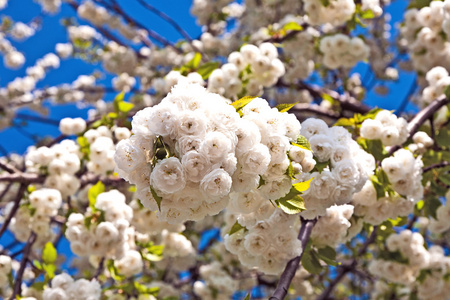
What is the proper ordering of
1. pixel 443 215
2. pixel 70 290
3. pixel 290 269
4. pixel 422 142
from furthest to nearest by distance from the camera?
pixel 443 215 < pixel 422 142 < pixel 70 290 < pixel 290 269

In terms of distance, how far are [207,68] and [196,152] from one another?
95.3 inches

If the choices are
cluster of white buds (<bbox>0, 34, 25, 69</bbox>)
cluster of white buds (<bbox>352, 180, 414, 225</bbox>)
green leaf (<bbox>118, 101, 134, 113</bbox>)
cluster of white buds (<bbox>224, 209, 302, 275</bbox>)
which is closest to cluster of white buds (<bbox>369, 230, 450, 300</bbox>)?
cluster of white buds (<bbox>352, 180, 414, 225</bbox>)

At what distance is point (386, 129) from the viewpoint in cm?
232

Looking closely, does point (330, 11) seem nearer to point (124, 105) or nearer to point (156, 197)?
point (124, 105)

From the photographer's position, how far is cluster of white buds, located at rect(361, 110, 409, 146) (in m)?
2.32

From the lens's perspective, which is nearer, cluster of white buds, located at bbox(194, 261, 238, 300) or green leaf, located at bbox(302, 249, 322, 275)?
green leaf, located at bbox(302, 249, 322, 275)

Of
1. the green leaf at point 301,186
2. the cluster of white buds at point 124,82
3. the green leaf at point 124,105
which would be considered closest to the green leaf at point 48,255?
the green leaf at point 124,105

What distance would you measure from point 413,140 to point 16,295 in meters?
2.84

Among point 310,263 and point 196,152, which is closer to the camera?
point 196,152

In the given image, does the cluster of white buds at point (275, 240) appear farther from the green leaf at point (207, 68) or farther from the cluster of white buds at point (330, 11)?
the cluster of white buds at point (330, 11)

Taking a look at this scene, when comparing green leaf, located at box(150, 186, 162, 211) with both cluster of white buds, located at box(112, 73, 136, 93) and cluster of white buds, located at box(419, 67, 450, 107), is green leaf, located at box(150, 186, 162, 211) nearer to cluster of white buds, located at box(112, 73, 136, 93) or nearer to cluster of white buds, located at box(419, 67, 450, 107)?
cluster of white buds, located at box(419, 67, 450, 107)

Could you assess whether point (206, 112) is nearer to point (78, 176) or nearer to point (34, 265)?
point (34, 265)

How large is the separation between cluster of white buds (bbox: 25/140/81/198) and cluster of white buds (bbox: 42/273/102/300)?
812mm

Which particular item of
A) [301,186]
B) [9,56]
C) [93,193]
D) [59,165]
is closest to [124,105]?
[59,165]
